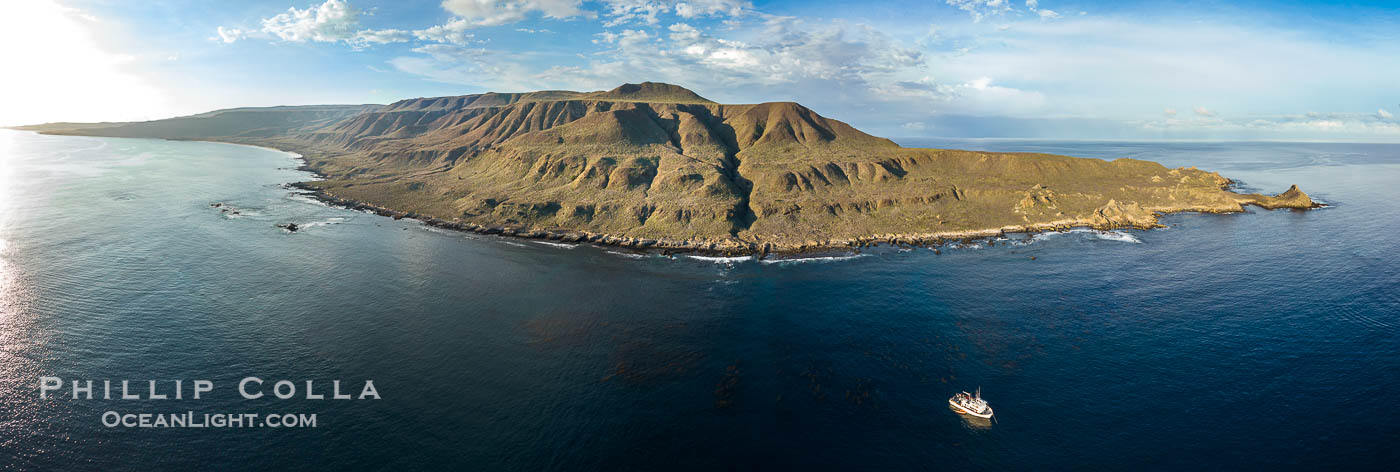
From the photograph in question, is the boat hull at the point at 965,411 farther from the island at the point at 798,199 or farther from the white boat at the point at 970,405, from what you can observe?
the island at the point at 798,199

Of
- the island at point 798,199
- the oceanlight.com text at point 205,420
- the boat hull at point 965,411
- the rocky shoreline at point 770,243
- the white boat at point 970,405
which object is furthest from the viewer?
the island at point 798,199

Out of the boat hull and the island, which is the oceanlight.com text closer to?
the boat hull

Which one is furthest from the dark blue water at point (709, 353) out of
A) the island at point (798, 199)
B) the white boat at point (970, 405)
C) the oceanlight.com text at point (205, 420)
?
the island at point (798, 199)

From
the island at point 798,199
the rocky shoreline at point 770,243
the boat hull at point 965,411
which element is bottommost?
the boat hull at point 965,411

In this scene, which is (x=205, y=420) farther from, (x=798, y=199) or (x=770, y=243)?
(x=798, y=199)

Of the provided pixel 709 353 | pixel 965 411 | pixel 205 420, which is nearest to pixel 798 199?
pixel 709 353
